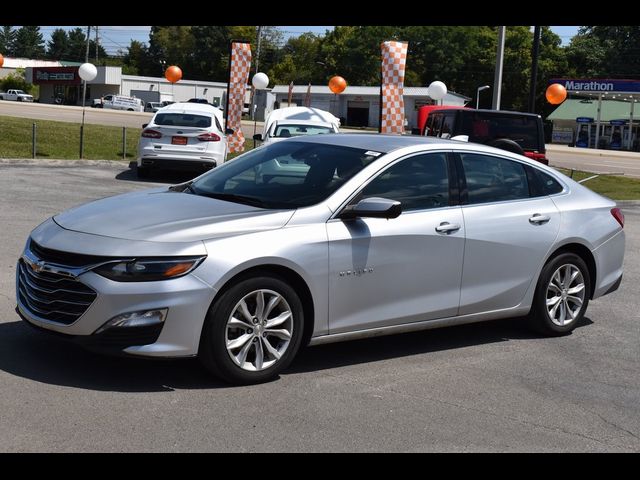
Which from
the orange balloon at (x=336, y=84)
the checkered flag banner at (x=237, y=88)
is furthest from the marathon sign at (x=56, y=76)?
the checkered flag banner at (x=237, y=88)

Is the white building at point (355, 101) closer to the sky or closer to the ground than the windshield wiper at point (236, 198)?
closer to the sky

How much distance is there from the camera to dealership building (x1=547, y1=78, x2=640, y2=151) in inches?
2409

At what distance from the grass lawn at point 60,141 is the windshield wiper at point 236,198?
1765 centimetres

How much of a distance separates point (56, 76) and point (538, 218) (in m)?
99.1

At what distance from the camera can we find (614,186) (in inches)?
987

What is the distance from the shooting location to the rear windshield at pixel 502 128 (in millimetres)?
18750

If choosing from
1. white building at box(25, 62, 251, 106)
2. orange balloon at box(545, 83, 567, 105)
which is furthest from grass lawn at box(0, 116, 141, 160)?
white building at box(25, 62, 251, 106)

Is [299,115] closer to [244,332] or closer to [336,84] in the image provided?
[336,84]

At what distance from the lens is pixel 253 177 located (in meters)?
6.59

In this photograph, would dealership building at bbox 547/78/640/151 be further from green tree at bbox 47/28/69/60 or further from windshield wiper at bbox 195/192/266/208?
green tree at bbox 47/28/69/60

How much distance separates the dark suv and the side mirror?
1265cm

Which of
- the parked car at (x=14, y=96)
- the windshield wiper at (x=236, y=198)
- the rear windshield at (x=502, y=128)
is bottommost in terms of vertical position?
the windshield wiper at (x=236, y=198)

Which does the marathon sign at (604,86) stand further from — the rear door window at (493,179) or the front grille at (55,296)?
the front grille at (55,296)
